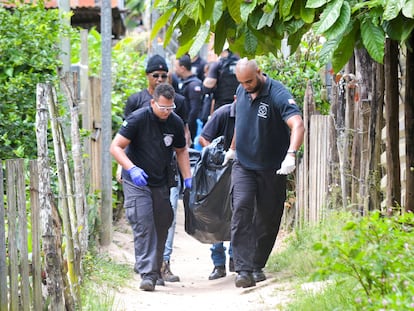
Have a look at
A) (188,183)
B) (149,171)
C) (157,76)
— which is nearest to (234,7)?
(149,171)

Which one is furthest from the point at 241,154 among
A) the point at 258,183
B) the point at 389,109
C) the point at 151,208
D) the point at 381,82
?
the point at 389,109

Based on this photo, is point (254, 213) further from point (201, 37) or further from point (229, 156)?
point (201, 37)

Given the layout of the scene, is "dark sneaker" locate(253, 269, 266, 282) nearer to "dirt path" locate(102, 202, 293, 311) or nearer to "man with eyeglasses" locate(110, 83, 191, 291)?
"dirt path" locate(102, 202, 293, 311)

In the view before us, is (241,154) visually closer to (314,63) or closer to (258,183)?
(258,183)

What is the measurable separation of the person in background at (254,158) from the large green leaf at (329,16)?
433 centimetres

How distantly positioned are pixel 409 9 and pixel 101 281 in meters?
5.19

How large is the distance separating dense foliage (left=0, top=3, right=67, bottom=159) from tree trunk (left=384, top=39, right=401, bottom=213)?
332 cm

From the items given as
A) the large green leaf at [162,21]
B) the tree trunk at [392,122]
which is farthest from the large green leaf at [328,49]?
the tree trunk at [392,122]

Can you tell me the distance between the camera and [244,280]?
882cm

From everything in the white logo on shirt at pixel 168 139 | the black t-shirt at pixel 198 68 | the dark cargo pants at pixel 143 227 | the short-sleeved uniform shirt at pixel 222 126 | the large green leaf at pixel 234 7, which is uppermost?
the black t-shirt at pixel 198 68

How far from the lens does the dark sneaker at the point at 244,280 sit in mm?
8828

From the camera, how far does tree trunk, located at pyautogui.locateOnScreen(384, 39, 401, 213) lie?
6324 millimetres

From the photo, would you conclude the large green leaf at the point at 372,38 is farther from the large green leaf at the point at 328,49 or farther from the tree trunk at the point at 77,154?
the tree trunk at the point at 77,154

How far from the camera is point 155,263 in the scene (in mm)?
9031
